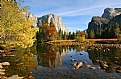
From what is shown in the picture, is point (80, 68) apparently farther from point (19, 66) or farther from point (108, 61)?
point (19, 66)

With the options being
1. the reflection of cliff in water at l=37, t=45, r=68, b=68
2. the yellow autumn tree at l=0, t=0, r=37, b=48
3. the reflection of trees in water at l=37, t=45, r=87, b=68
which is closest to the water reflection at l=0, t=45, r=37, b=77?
the reflection of cliff in water at l=37, t=45, r=68, b=68

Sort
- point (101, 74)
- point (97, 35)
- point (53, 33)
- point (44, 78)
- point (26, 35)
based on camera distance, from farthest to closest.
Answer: point (97, 35)
point (53, 33)
point (26, 35)
point (101, 74)
point (44, 78)

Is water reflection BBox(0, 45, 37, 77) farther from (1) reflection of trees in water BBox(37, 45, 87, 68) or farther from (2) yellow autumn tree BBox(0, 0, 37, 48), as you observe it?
(2) yellow autumn tree BBox(0, 0, 37, 48)

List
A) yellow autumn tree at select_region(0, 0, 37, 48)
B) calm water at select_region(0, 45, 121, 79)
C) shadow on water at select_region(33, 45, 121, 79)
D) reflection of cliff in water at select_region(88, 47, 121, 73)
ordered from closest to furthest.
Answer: shadow on water at select_region(33, 45, 121, 79) → calm water at select_region(0, 45, 121, 79) → yellow autumn tree at select_region(0, 0, 37, 48) → reflection of cliff in water at select_region(88, 47, 121, 73)

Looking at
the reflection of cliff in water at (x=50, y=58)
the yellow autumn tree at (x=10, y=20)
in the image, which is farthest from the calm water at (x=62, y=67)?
the yellow autumn tree at (x=10, y=20)

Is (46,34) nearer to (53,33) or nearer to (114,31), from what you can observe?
(53,33)

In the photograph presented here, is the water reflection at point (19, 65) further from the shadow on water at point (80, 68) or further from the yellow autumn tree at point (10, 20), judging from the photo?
the yellow autumn tree at point (10, 20)

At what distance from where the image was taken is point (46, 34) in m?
121

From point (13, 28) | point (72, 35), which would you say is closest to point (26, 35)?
point (13, 28)

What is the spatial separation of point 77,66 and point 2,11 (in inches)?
663

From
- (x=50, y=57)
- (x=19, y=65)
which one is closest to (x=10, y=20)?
(x=19, y=65)

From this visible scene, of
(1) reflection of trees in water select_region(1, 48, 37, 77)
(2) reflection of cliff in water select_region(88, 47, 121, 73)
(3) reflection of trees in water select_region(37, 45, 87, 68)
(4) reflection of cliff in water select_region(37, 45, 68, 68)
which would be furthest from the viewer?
(3) reflection of trees in water select_region(37, 45, 87, 68)

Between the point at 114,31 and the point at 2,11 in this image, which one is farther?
the point at 114,31

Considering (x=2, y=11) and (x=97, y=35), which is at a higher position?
(x=2, y=11)
